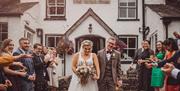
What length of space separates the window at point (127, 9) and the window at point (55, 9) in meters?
3.15

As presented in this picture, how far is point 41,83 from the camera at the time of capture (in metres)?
16.0

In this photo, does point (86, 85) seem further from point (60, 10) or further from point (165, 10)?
point (60, 10)

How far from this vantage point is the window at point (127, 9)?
31.9 meters

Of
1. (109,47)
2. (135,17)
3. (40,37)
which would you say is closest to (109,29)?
(135,17)

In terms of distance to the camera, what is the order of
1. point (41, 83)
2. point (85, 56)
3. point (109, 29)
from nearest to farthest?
point (85, 56)
point (41, 83)
point (109, 29)

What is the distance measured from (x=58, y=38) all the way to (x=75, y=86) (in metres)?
17.5

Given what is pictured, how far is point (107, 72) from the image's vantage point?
14711 millimetres

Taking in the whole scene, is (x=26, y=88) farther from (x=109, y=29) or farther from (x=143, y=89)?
(x=109, y=29)

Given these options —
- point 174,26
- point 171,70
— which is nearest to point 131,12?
point 174,26

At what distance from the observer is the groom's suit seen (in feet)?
48.1

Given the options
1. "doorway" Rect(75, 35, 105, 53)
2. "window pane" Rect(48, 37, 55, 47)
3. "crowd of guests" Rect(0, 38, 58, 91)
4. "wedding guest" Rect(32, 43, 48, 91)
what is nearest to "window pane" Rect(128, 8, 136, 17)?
"doorway" Rect(75, 35, 105, 53)

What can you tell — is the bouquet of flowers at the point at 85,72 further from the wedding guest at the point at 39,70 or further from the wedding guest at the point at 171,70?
the wedding guest at the point at 171,70

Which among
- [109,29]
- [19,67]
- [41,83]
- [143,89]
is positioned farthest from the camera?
[109,29]

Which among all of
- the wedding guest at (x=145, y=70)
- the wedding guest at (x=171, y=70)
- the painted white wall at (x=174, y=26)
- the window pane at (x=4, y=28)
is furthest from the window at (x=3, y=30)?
the wedding guest at (x=171, y=70)
